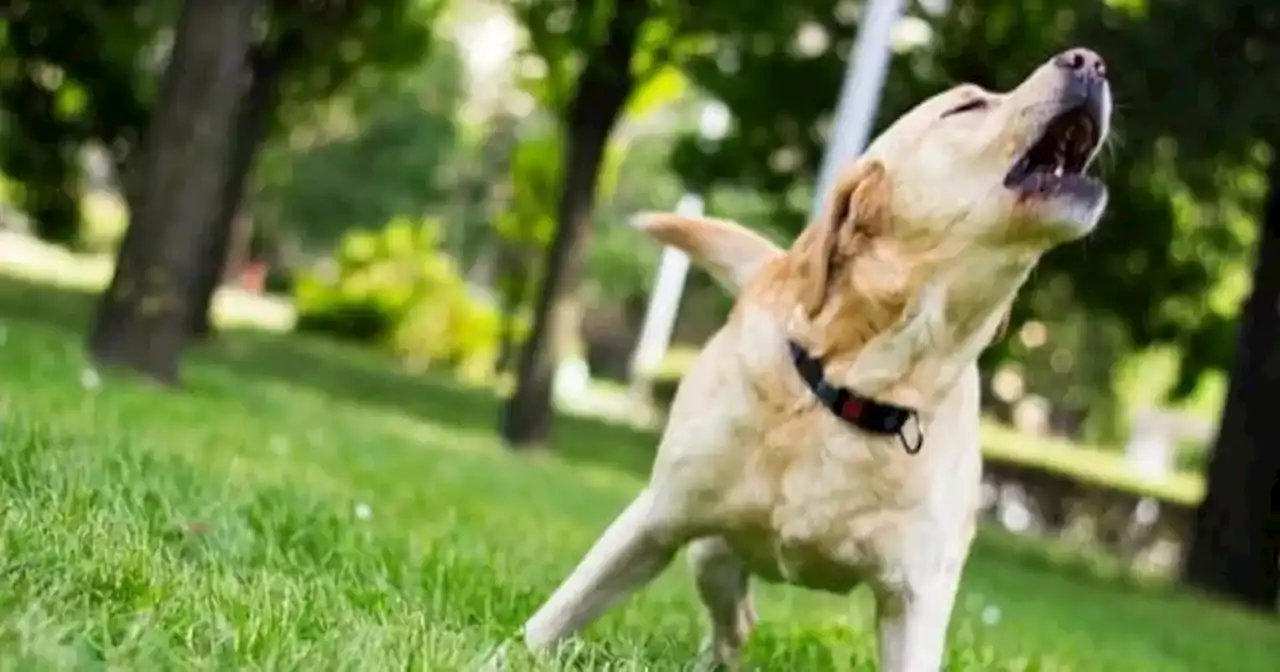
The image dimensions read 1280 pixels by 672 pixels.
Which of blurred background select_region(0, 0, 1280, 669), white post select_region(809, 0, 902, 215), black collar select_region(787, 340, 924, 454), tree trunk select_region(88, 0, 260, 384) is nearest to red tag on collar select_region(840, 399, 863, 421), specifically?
black collar select_region(787, 340, 924, 454)

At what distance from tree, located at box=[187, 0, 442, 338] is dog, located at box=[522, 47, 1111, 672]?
12.9 meters

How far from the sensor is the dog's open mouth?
10.8ft

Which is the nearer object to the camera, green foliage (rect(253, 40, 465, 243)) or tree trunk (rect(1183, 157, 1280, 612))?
tree trunk (rect(1183, 157, 1280, 612))

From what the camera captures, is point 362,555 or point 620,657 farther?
point 362,555

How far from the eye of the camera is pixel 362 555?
4.41 metres

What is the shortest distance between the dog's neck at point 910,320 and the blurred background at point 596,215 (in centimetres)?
84

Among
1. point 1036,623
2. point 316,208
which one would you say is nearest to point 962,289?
point 1036,623

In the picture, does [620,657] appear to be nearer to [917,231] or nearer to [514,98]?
[917,231]

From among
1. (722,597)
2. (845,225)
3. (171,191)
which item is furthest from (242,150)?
(845,225)

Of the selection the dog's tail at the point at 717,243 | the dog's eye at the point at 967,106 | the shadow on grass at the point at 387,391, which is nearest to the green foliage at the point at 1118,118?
the shadow on grass at the point at 387,391

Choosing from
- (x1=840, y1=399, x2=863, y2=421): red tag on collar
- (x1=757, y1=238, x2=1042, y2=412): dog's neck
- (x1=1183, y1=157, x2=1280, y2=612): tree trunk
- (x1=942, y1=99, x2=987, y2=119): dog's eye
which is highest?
(x1=942, y1=99, x2=987, y2=119): dog's eye

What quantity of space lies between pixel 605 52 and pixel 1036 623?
7.18m

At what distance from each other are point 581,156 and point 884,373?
10.7m

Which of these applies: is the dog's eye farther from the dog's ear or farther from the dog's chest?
the dog's chest
